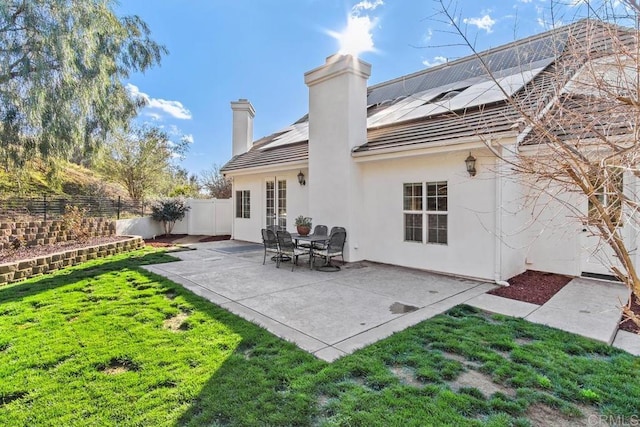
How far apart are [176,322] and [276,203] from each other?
7897 mm

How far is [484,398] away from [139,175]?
68.4ft

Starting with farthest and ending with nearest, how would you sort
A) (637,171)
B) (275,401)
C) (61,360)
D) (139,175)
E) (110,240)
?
1. (139,175)
2. (110,240)
3. (61,360)
4. (275,401)
5. (637,171)

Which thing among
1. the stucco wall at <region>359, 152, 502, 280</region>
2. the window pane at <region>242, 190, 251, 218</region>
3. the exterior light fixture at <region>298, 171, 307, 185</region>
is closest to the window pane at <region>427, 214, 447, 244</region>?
the stucco wall at <region>359, 152, 502, 280</region>

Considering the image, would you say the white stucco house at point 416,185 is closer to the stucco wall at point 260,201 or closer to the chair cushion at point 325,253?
the stucco wall at point 260,201

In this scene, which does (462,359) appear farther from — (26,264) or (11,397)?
(26,264)

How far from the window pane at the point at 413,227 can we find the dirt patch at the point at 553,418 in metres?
5.43

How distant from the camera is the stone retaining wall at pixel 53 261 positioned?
6.89 m

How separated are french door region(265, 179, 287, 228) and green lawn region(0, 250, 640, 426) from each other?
7352 millimetres

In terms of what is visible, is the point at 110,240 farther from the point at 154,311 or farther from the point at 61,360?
the point at 61,360

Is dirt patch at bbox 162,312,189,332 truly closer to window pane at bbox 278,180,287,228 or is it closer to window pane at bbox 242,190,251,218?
window pane at bbox 278,180,287,228

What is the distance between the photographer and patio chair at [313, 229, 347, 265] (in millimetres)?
8133

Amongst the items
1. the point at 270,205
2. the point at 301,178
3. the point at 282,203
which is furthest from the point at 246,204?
the point at 301,178

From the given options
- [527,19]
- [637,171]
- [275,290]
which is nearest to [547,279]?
[275,290]

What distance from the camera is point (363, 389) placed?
9.78ft
